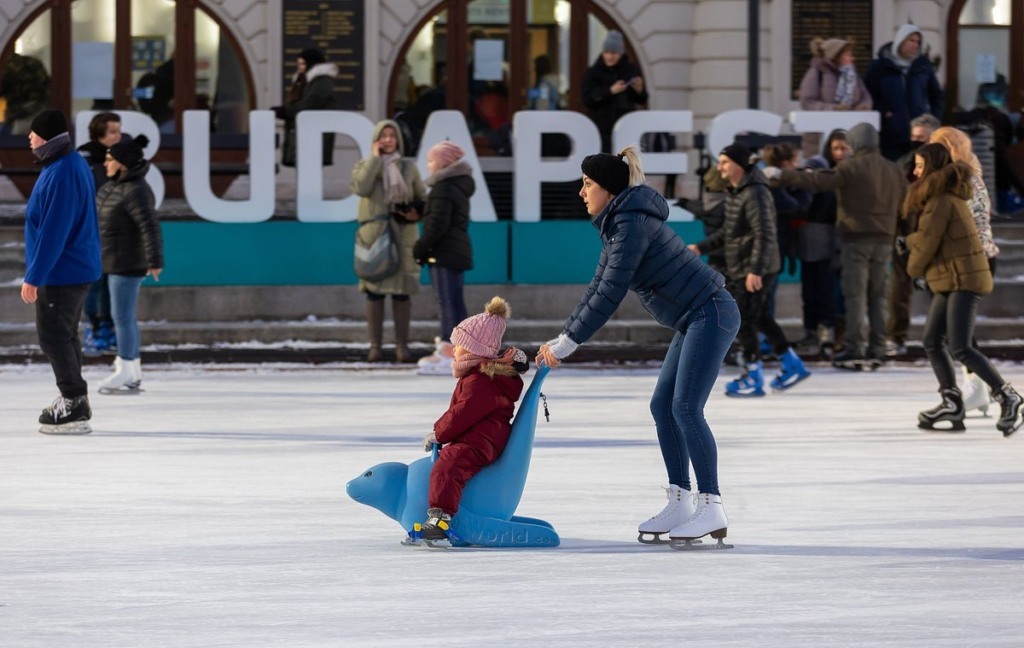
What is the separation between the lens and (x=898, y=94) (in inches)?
718

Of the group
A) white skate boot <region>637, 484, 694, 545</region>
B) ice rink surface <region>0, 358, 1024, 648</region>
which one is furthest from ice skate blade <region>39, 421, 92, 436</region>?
white skate boot <region>637, 484, 694, 545</region>

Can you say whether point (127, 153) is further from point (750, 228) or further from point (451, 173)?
point (750, 228)

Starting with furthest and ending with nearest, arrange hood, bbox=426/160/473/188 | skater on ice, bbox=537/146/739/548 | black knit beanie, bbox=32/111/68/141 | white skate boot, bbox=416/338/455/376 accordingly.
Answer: hood, bbox=426/160/473/188
white skate boot, bbox=416/338/455/376
black knit beanie, bbox=32/111/68/141
skater on ice, bbox=537/146/739/548

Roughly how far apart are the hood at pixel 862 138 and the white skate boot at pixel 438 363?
123 inches

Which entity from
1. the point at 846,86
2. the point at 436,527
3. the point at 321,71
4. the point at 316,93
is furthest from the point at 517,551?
the point at 846,86

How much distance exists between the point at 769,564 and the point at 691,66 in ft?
51.7

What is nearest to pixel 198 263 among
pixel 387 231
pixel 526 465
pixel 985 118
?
pixel 387 231

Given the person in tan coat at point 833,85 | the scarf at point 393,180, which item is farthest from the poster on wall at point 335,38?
the scarf at point 393,180

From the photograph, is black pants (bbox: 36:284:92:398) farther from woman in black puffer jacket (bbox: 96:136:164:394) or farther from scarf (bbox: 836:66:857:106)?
scarf (bbox: 836:66:857:106)

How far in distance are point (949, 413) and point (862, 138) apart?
12.4ft

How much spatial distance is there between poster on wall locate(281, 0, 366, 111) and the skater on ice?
550 inches

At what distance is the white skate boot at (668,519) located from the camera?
7441 millimetres

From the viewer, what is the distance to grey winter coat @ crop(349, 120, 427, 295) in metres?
14.9

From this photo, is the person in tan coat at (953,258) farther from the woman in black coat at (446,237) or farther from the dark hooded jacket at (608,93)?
the dark hooded jacket at (608,93)
